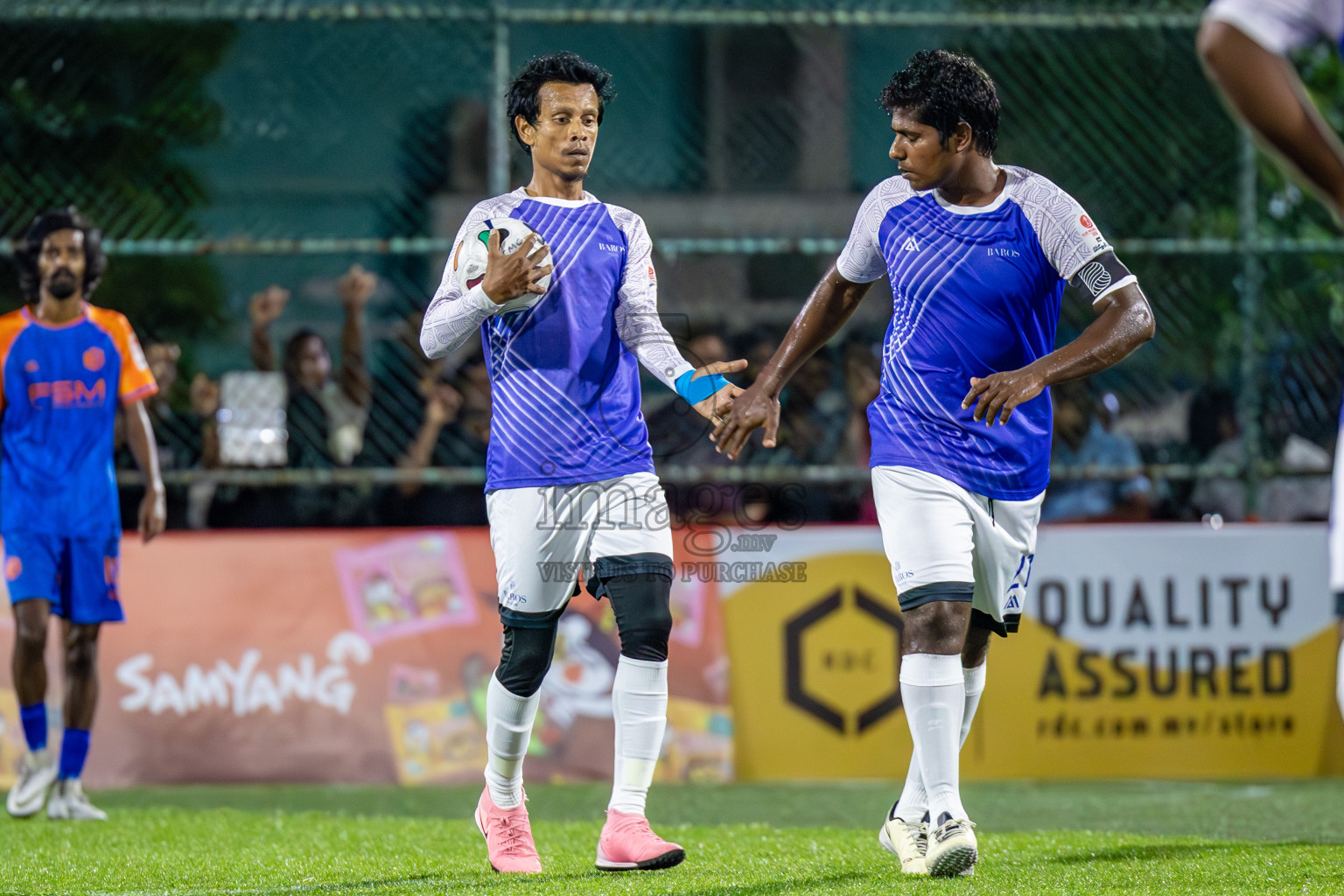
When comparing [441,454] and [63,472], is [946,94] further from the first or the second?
[441,454]

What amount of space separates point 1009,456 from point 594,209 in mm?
1496

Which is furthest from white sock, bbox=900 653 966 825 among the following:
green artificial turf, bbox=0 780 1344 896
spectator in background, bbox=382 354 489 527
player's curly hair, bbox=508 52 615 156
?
spectator in background, bbox=382 354 489 527

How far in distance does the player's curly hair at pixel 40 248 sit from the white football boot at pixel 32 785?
2043 mm

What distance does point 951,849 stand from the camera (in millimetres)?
4527

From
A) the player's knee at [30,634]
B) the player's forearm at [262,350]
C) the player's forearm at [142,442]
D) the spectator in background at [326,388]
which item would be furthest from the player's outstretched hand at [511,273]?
the player's forearm at [262,350]

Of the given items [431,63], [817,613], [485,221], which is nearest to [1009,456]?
[485,221]

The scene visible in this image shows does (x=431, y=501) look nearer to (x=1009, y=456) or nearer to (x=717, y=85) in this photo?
(x=717, y=85)

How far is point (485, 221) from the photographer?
507 centimetres

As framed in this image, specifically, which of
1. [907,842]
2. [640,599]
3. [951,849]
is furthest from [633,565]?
[951,849]

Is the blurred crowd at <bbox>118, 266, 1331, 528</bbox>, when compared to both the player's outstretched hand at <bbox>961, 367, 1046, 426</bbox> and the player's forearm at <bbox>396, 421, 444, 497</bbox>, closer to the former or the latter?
the player's forearm at <bbox>396, 421, 444, 497</bbox>

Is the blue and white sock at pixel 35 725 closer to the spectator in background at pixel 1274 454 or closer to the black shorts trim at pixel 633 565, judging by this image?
the black shorts trim at pixel 633 565

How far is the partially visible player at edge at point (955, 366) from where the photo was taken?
4734 mm

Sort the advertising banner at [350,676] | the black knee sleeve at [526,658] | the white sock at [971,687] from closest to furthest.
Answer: the black knee sleeve at [526,658] < the white sock at [971,687] < the advertising banner at [350,676]

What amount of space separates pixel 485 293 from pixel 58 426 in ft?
10.6
